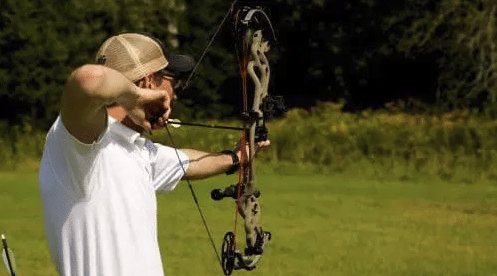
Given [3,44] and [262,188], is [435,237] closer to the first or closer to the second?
[262,188]

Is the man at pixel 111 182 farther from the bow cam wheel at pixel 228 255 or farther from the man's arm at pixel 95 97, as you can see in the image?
the bow cam wheel at pixel 228 255

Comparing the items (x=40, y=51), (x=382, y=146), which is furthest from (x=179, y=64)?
(x=40, y=51)

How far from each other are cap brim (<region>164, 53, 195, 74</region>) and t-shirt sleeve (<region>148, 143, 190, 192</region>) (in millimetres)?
335

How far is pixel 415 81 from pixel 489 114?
18.6 m

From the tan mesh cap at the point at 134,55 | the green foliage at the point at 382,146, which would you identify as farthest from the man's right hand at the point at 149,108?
the green foliage at the point at 382,146

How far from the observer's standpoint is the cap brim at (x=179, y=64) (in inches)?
171

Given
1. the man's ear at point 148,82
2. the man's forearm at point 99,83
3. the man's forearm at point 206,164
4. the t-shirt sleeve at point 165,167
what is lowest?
the man's forearm at point 206,164

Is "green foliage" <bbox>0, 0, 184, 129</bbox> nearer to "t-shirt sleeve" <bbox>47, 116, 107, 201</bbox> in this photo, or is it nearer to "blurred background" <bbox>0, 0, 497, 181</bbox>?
"blurred background" <bbox>0, 0, 497, 181</bbox>

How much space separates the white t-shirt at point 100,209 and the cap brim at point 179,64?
0.79ft

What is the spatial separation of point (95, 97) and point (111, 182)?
576 mm

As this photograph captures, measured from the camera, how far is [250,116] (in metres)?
5.15

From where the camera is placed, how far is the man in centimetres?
409

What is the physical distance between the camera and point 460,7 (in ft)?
140

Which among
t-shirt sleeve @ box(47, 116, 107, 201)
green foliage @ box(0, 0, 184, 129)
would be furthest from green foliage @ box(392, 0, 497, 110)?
t-shirt sleeve @ box(47, 116, 107, 201)
